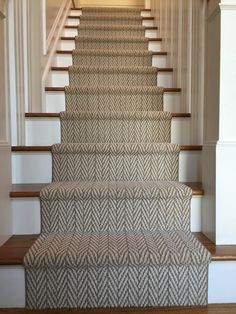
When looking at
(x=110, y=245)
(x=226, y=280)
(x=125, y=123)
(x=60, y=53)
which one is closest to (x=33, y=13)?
(x=60, y=53)

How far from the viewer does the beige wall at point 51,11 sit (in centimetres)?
253

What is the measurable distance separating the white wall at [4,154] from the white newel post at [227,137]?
82 centimetres

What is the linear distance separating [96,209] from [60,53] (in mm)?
1715

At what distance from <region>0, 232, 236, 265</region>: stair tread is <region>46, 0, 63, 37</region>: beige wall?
1696mm

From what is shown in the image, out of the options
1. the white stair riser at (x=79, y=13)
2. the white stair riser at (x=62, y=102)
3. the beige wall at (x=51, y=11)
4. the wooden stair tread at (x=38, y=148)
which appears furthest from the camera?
the white stair riser at (x=79, y=13)

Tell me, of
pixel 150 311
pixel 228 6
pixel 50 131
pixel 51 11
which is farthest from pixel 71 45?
pixel 150 311

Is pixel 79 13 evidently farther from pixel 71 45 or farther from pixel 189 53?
pixel 189 53

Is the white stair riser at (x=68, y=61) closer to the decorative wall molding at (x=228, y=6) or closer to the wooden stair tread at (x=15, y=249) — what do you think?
the decorative wall molding at (x=228, y=6)

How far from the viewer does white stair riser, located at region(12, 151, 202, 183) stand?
1.60m

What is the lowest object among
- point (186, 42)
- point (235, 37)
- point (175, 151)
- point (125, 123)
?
point (175, 151)

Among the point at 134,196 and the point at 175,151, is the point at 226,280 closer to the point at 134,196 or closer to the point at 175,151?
the point at 134,196

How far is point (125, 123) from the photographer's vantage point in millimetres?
1796

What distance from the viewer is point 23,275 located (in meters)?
1.14

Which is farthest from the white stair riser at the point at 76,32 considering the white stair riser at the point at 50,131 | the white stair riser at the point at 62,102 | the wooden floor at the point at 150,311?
the wooden floor at the point at 150,311
